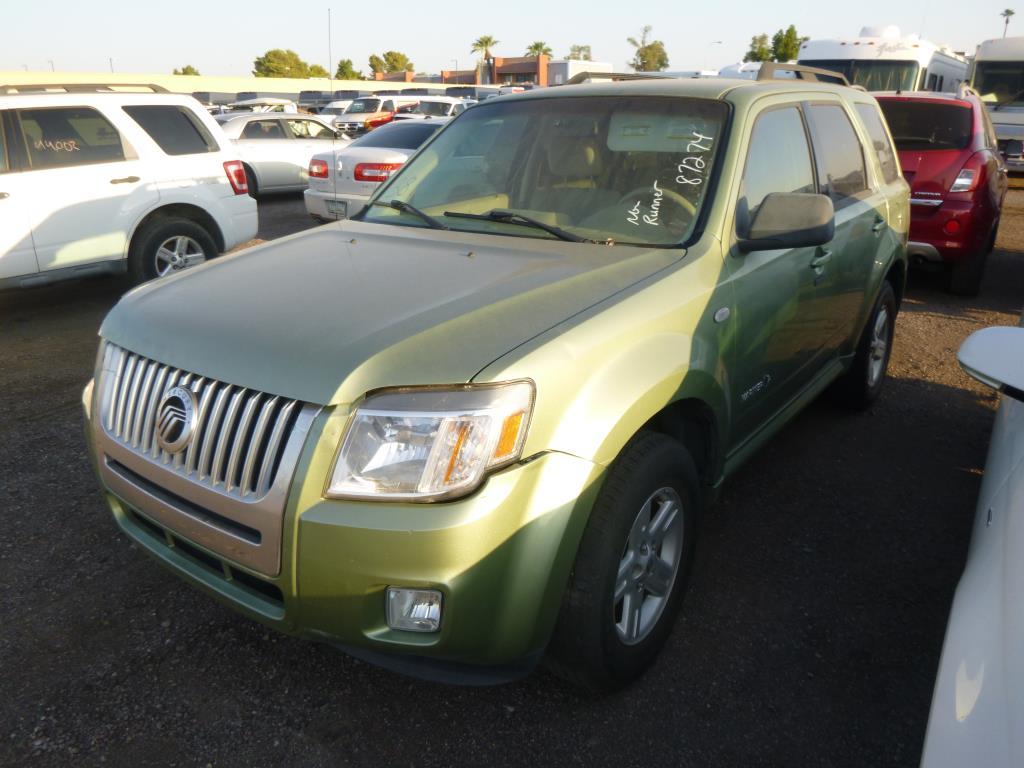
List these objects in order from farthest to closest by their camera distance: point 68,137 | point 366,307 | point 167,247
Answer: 1. point 167,247
2. point 68,137
3. point 366,307

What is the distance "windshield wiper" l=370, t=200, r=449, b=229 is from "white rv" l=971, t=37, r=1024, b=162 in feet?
53.7

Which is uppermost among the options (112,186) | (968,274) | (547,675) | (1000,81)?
(1000,81)

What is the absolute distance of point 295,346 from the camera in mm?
2078

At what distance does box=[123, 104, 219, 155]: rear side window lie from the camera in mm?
7082

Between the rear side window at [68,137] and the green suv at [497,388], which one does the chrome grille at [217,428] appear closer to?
the green suv at [497,388]

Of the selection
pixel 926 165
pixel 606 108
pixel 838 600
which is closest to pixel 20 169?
pixel 606 108

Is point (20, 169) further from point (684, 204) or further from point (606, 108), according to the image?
point (684, 204)

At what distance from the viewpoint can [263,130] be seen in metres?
12.9

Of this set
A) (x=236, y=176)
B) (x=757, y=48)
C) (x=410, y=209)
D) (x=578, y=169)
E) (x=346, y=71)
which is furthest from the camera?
(x=346, y=71)

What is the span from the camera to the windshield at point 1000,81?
16.5 m

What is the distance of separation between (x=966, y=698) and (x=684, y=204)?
6.32 ft

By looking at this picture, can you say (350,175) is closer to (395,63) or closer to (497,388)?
(497,388)

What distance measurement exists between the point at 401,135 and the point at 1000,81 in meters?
13.6

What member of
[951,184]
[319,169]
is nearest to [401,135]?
[319,169]
